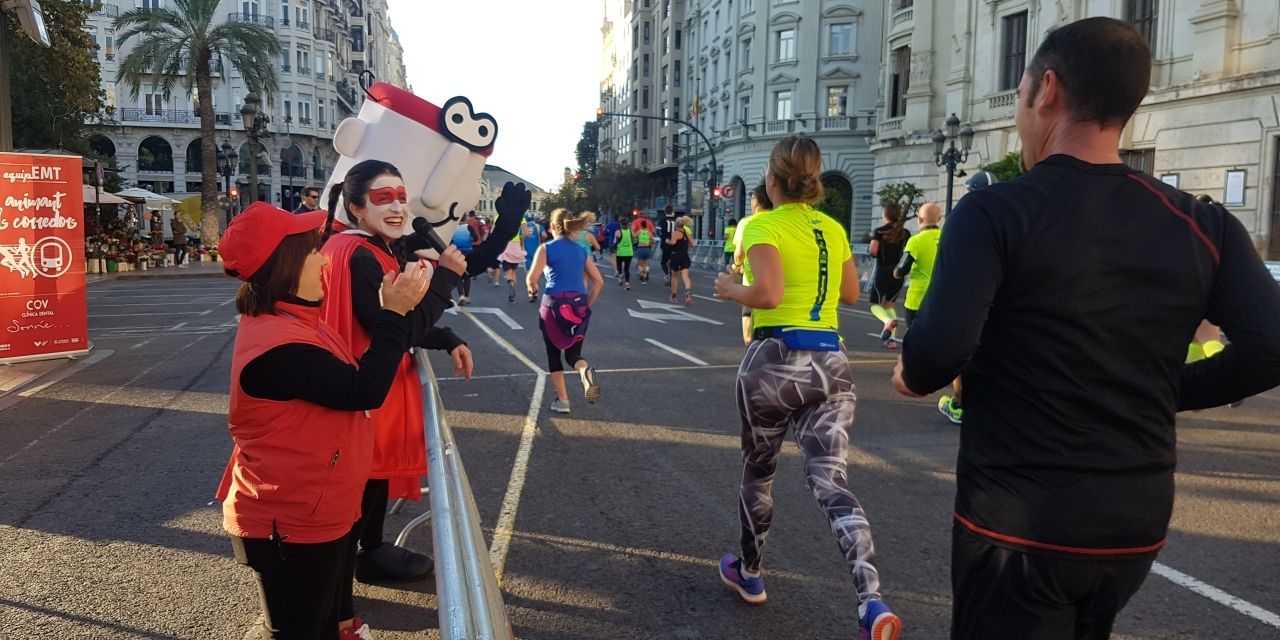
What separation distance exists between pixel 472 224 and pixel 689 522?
15.1 meters

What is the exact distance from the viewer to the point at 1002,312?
1.87 m

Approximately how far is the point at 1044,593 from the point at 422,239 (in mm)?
2982

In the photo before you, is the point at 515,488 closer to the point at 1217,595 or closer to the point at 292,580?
the point at 292,580

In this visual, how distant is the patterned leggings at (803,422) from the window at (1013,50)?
29.8 m

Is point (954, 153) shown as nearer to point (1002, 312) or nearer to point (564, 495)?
point (564, 495)

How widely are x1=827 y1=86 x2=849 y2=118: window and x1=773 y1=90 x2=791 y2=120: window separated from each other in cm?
247

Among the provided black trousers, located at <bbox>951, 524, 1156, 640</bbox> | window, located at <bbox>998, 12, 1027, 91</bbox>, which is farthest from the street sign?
window, located at <bbox>998, 12, 1027, 91</bbox>

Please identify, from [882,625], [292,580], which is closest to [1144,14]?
[882,625]

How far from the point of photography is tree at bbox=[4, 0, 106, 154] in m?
22.4

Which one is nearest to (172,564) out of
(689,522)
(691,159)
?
(689,522)

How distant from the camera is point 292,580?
8.45 feet

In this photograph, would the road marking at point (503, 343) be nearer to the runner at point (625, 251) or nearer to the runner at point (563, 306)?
the runner at point (563, 306)

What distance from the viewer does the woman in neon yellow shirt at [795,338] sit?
3.57m

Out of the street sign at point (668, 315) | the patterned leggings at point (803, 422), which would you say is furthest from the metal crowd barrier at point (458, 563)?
the street sign at point (668, 315)
